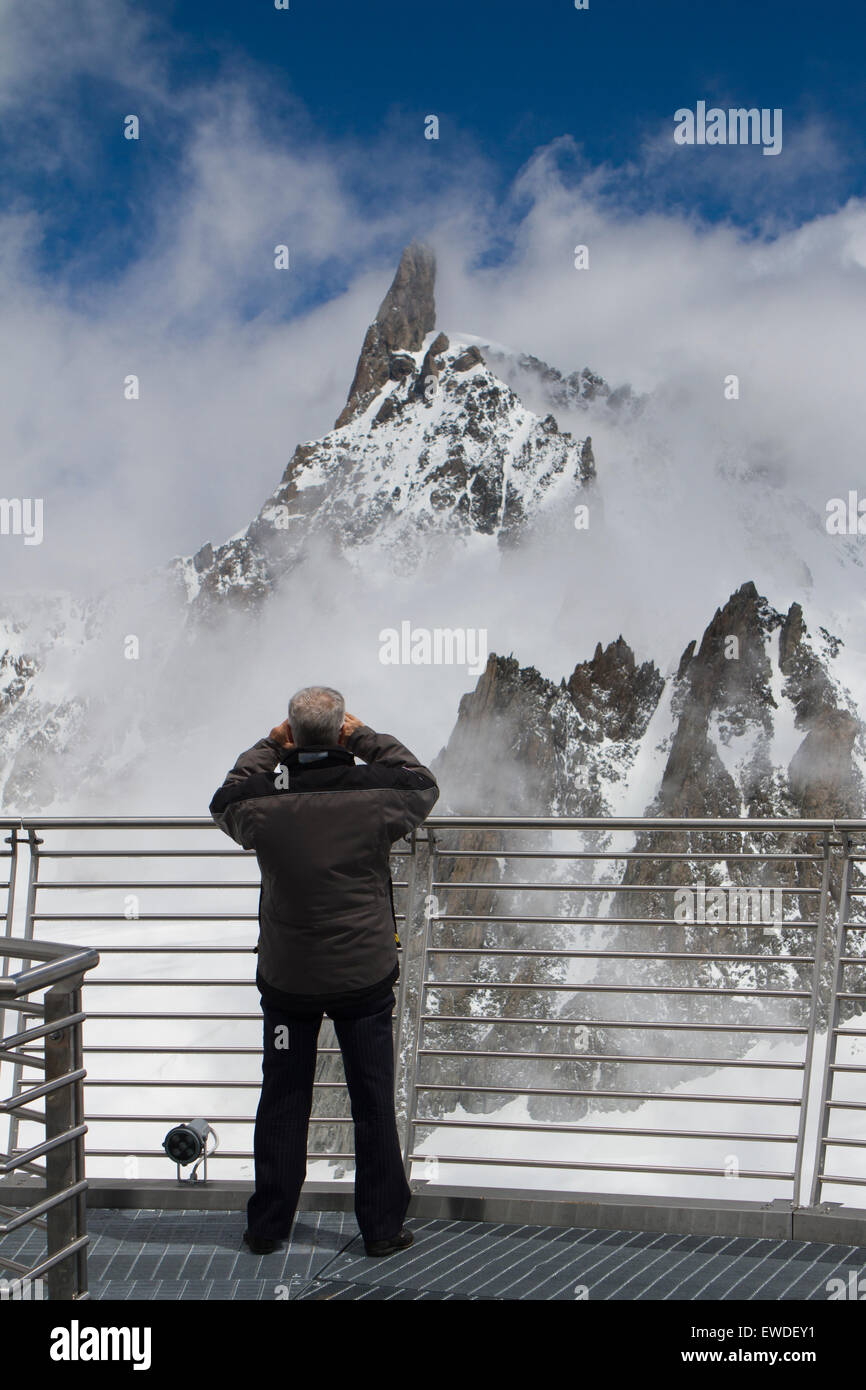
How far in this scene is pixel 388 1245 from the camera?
4098 mm

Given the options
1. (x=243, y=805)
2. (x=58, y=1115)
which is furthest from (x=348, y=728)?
(x=58, y=1115)

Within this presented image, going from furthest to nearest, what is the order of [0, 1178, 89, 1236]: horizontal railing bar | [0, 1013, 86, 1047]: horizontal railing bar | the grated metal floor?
the grated metal floor → [0, 1013, 86, 1047]: horizontal railing bar → [0, 1178, 89, 1236]: horizontal railing bar

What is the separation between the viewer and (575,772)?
148 meters

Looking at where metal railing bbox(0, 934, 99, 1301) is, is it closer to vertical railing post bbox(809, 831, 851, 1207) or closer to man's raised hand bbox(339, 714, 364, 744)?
man's raised hand bbox(339, 714, 364, 744)

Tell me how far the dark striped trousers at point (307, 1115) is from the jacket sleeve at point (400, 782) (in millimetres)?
652

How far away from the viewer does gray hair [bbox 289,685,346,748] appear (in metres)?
3.95

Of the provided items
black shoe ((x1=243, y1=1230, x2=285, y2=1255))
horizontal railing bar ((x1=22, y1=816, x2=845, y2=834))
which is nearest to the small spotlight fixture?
black shoe ((x1=243, y1=1230, x2=285, y2=1255))

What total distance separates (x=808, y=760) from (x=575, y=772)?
3560 cm

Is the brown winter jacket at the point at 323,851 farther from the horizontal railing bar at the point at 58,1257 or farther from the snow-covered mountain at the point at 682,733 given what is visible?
the snow-covered mountain at the point at 682,733

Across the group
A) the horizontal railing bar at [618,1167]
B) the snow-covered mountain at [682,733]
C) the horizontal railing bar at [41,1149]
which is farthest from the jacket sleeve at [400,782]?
the snow-covered mountain at [682,733]

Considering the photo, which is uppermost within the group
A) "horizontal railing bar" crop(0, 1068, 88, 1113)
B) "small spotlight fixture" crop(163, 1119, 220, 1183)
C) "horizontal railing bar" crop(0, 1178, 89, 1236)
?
"horizontal railing bar" crop(0, 1068, 88, 1113)

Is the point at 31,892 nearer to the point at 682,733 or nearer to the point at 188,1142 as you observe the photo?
the point at 188,1142

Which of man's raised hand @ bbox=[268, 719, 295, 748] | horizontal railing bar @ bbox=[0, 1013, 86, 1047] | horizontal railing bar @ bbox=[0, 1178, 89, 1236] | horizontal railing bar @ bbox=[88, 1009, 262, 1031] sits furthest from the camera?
man's raised hand @ bbox=[268, 719, 295, 748]
